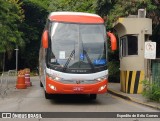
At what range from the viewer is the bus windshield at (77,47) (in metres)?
16.0

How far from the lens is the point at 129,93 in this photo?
19938 mm

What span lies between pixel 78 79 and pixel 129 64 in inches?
198

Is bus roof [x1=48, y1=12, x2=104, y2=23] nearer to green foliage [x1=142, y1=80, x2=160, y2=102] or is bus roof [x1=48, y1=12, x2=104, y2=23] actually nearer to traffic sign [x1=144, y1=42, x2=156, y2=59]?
traffic sign [x1=144, y1=42, x2=156, y2=59]

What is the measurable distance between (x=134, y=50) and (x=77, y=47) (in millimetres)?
4920

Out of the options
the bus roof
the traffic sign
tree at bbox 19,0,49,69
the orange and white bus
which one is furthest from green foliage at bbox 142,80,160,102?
tree at bbox 19,0,49,69

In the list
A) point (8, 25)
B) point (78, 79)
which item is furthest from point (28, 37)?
point (78, 79)

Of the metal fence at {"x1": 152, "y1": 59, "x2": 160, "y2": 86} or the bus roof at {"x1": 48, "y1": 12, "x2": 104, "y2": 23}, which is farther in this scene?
the metal fence at {"x1": 152, "y1": 59, "x2": 160, "y2": 86}

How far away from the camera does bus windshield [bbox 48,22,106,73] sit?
631 inches

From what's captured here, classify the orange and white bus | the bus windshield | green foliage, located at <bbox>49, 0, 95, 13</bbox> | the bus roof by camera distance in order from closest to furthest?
the orange and white bus
the bus windshield
the bus roof
green foliage, located at <bbox>49, 0, 95, 13</bbox>

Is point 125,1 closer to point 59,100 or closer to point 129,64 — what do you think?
point 129,64

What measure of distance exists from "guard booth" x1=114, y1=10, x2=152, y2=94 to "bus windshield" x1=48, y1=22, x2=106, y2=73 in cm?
361

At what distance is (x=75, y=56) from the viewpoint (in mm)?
16078

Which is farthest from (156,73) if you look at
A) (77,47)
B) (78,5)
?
(78,5)

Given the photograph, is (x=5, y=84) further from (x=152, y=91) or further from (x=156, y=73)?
(x=152, y=91)
